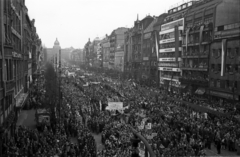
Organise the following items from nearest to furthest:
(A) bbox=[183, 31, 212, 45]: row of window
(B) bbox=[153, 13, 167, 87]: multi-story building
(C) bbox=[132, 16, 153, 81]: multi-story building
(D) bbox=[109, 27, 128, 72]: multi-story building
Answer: (A) bbox=[183, 31, 212, 45]: row of window → (B) bbox=[153, 13, 167, 87]: multi-story building → (C) bbox=[132, 16, 153, 81]: multi-story building → (D) bbox=[109, 27, 128, 72]: multi-story building

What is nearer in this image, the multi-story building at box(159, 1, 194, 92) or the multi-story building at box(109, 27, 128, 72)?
the multi-story building at box(159, 1, 194, 92)

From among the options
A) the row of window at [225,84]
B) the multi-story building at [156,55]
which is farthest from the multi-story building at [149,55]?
the row of window at [225,84]

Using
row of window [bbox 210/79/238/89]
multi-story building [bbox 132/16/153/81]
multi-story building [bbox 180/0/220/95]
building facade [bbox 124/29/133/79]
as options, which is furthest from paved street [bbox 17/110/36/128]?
building facade [bbox 124/29/133/79]

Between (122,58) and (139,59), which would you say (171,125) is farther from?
(122,58)

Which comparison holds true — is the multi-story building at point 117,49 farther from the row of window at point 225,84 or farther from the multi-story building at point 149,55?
the row of window at point 225,84

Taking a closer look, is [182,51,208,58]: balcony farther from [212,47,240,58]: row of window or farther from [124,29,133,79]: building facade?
[124,29,133,79]: building facade

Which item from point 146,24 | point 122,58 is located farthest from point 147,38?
point 122,58
